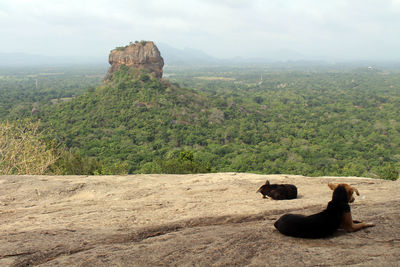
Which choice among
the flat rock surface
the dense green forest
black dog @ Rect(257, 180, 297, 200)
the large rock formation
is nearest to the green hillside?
the dense green forest

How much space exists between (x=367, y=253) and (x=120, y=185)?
600 cm

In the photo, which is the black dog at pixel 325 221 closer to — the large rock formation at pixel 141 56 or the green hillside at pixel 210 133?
the green hillside at pixel 210 133

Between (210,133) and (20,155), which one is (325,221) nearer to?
(20,155)

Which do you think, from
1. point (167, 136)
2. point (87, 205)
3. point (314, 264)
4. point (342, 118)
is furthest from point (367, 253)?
point (342, 118)

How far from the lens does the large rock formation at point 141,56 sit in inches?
1984

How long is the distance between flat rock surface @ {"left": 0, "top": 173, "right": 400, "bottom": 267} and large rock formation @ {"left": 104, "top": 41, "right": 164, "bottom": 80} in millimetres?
45025

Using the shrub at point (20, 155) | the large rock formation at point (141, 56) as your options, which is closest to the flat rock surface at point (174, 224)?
the shrub at point (20, 155)

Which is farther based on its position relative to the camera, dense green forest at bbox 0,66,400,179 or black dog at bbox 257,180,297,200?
dense green forest at bbox 0,66,400,179

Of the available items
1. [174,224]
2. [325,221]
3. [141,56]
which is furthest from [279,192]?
[141,56]

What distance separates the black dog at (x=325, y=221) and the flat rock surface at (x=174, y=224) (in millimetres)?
109

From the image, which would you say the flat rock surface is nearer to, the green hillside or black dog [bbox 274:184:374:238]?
black dog [bbox 274:184:374:238]

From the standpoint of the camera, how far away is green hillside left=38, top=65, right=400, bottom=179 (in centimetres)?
3022

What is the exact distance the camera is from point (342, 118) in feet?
186

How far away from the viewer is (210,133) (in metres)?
42.2
